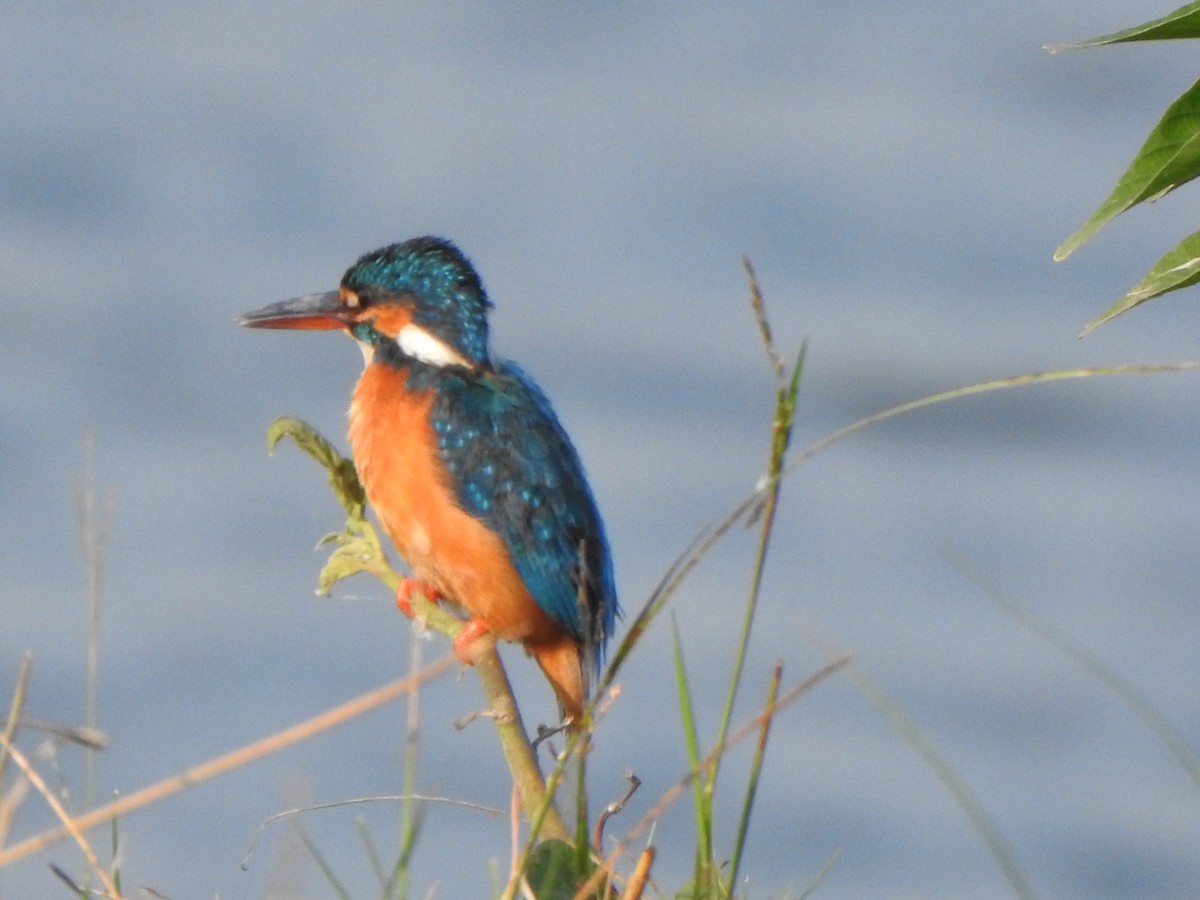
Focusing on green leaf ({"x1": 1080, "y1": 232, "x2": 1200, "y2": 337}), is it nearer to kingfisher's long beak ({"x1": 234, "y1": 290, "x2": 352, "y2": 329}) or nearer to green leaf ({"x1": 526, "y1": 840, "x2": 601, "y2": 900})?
green leaf ({"x1": 526, "y1": 840, "x2": 601, "y2": 900})

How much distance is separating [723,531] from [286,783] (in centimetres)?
102

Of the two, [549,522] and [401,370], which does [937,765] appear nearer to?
[549,522]

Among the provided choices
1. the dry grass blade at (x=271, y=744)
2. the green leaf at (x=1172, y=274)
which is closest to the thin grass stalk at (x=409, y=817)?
the dry grass blade at (x=271, y=744)

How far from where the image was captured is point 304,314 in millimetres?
3986

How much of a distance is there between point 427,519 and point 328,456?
1298 mm

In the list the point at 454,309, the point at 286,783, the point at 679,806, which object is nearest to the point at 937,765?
the point at 286,783

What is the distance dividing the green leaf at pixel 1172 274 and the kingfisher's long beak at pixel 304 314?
85.4 inches

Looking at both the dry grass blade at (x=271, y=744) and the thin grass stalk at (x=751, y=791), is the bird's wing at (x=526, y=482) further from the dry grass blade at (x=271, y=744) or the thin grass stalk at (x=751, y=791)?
the dry grass blade at (x=271, y=744)

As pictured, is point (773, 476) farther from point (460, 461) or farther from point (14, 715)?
point (460, 461)

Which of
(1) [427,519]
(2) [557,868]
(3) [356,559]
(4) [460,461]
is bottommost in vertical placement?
(2) [557,868]

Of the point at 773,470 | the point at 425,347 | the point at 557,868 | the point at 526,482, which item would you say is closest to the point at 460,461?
the point at 526,482

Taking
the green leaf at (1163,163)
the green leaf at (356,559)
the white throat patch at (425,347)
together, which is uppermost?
the white throat patch at (425,347)

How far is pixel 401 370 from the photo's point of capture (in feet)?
13.8

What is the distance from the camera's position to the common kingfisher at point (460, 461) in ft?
13.1
